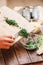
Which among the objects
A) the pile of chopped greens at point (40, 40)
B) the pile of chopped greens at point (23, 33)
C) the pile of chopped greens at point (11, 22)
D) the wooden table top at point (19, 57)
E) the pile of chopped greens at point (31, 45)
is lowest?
the wooden table top at point (19, 57)

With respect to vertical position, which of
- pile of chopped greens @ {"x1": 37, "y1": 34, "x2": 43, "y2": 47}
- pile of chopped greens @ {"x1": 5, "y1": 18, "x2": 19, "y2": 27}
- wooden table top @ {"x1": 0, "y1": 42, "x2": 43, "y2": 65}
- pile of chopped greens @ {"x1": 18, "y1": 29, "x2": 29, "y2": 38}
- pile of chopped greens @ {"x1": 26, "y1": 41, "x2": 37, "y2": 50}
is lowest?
wooden table top @ {"x1": 0, "y1": 42, "x2": 43, "y2": 65}

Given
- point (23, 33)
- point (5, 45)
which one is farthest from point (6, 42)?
point (23, 33)

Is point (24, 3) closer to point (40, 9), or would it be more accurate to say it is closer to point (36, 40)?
point (40, 9)

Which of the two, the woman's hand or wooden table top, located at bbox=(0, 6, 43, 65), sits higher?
the woman's hand

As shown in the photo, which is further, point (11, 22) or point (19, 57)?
point (11, 22)

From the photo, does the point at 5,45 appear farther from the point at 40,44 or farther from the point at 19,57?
the point at 40,44

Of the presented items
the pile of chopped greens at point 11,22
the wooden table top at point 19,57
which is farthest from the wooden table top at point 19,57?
the pile of chopped greens at point 11,22

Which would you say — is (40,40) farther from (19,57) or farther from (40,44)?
(19,57)

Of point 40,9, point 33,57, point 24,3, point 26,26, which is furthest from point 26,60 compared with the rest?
point 24,3

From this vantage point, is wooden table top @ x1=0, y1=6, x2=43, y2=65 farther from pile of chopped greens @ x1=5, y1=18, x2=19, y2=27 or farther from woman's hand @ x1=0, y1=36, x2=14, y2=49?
pile of chopped greens @ x1=5, y1=18, x2=19, y2=27

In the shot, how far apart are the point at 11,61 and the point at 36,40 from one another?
21 centimetres

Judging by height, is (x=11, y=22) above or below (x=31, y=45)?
above

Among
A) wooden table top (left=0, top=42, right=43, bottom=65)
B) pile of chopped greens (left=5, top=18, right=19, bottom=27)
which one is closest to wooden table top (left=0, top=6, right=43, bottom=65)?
wooden table top (left=0, top=42, right=43, bottom=65)

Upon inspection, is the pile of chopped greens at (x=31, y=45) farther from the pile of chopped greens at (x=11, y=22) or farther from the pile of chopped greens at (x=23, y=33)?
the pile of chopped greens at (x=11, y=22)
